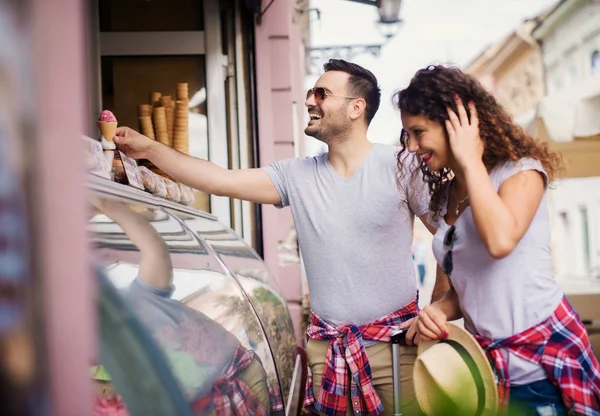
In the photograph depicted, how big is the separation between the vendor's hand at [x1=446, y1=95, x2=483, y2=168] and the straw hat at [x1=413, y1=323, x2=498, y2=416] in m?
0.39

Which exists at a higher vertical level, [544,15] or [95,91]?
[544,15]

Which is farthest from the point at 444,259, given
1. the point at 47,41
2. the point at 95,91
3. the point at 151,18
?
the point at 151,18

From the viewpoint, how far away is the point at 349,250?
289 cm

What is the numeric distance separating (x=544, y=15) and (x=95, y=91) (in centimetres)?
2451

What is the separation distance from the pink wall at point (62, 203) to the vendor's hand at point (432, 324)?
4.03 feet

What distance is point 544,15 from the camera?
85.4 feet

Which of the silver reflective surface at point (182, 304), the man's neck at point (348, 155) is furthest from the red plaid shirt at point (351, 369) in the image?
the man's neck at point (348, 155)

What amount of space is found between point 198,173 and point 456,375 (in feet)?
4.72

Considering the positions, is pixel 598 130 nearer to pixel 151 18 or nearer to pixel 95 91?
pixel 151 18

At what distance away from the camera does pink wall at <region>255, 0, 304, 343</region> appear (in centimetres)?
540

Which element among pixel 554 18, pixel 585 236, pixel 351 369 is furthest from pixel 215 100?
pixel 585 236

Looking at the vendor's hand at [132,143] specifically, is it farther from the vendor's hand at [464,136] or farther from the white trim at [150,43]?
the white trim at [150,43]

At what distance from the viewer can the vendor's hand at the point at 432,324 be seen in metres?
1.83

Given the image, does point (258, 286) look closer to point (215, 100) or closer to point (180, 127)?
point (180, 127)
